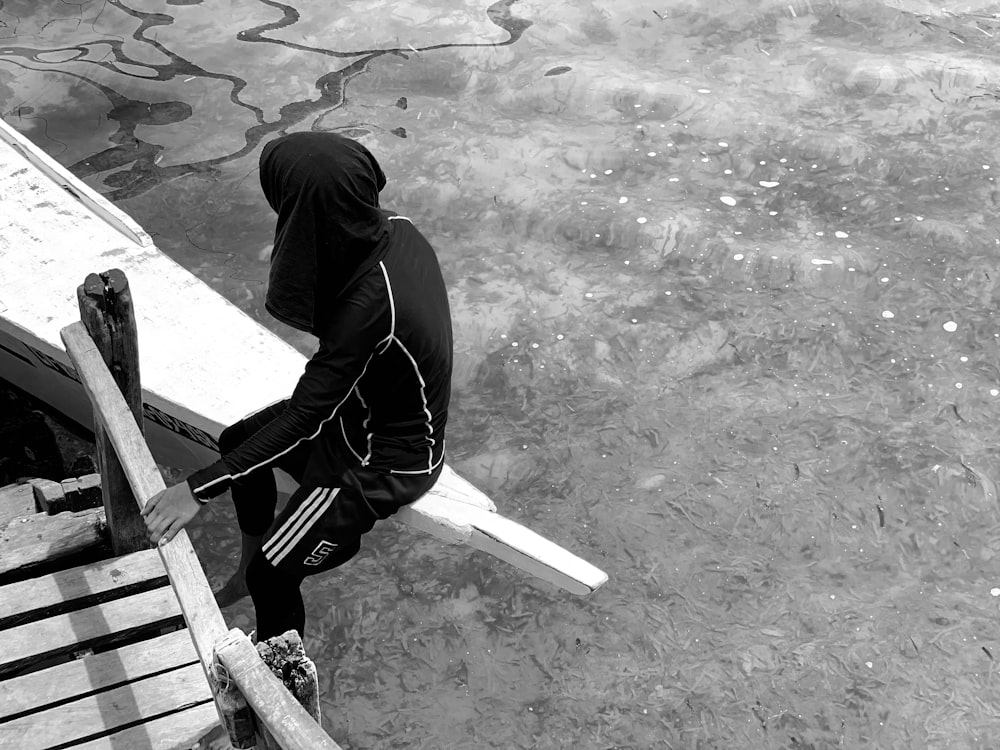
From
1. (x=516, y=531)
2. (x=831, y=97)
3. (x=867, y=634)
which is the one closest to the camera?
(x=516, y=531)

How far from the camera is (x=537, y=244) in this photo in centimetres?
597

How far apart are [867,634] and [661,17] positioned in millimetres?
5897

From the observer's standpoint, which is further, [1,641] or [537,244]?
[537,244]

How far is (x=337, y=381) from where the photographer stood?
8.82 feet

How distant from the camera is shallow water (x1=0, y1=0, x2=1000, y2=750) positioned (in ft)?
12.3

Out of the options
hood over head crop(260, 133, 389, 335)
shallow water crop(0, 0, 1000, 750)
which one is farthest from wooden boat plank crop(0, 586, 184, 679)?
hood over head crop(260, 133, 389, 335)

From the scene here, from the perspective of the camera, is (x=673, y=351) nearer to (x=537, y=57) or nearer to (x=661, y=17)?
(x=537, y=57)

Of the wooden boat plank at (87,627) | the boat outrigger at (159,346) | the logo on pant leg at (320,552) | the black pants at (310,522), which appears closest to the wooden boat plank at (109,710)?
the wooden boat plank at (87,627)

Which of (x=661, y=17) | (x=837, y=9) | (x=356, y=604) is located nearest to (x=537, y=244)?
(x=356, y=604)

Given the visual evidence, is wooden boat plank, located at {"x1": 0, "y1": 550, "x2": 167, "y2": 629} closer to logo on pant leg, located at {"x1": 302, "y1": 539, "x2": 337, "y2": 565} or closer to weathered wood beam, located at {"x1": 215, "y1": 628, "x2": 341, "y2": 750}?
logo on pant leg, located at {"x1": 302, "y1": 539, "x2": 337, "y2": 565}

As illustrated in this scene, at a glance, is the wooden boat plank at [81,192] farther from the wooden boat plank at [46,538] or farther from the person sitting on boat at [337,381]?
the person sitting on boat at [337,381]

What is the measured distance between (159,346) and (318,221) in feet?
7.19

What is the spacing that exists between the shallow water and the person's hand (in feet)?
4.46

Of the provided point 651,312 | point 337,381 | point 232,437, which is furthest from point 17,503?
point 651,312
